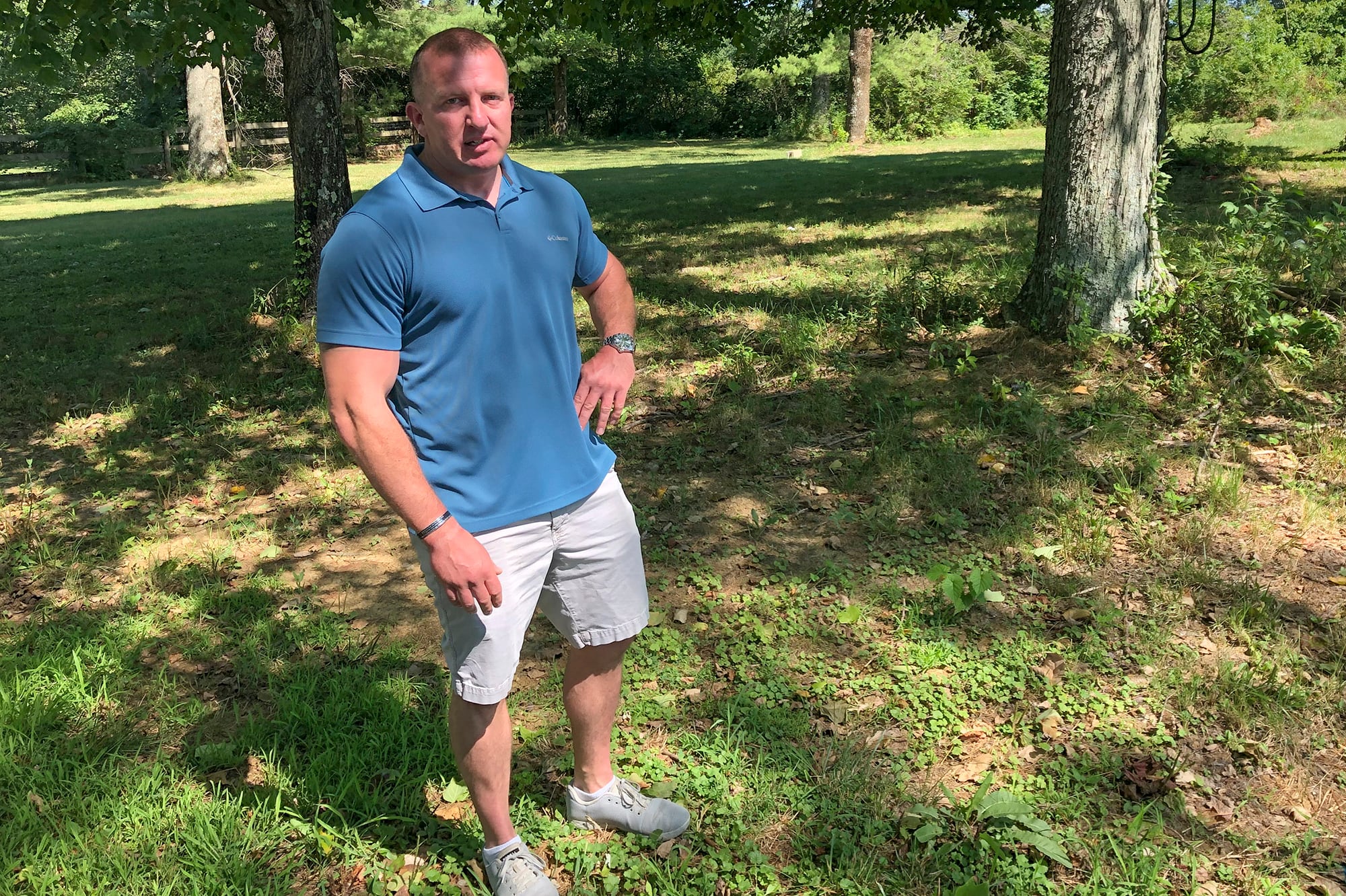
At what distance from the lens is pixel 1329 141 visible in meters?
15.2

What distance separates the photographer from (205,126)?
2286 cm

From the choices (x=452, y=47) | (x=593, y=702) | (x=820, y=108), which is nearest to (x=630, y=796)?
(x=593, y=702)

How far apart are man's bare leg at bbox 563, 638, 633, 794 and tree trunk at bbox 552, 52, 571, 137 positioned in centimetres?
3272

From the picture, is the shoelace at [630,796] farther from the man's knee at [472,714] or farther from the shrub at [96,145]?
the shrub at [96,145]

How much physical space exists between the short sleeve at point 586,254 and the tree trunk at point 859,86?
21.8 metres

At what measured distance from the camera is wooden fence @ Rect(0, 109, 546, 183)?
88.3 feet

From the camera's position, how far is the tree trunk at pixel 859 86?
2344 cm

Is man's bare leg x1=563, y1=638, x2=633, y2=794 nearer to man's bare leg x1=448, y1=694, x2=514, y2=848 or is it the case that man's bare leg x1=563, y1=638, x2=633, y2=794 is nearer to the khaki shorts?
the khaki shorts

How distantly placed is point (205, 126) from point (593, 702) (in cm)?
2423

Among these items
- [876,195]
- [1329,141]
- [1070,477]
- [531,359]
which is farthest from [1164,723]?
[1329,141]

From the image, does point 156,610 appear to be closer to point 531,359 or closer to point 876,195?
point 531,359

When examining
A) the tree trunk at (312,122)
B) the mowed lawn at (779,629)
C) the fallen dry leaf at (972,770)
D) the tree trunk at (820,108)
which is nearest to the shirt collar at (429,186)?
the mowed lawn at (779,629)

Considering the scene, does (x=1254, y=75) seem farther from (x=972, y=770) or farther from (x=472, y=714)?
(x=472, y=714)

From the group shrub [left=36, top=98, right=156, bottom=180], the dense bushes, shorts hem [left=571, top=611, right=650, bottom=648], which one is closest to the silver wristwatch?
shorts hem [left=571, top=611, right=650, bottom=648]
